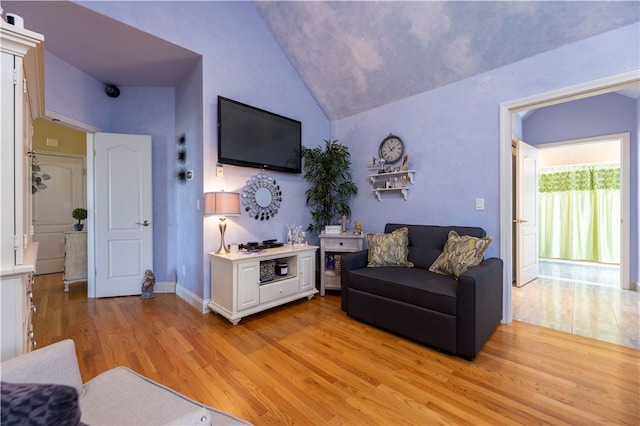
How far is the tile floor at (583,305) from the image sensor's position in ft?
7.87

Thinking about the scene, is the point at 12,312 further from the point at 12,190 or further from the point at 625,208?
the point at 625,208

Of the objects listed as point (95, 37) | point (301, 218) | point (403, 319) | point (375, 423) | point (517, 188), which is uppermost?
point (95, 37)

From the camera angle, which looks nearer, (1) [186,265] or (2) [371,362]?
(2) [371,362]

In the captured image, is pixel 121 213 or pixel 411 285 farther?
pixel 121 213

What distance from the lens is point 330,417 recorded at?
1.43 m

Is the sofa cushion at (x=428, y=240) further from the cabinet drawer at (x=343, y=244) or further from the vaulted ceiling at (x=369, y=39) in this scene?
the vaulted ceiling at (x=369, y=39)

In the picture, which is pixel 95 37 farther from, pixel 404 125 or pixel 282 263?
pixel 404 125

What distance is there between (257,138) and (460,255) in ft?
8.08

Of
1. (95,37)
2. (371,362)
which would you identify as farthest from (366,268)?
(95,37)

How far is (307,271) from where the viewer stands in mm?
3209

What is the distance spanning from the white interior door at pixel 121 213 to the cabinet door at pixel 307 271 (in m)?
2.00

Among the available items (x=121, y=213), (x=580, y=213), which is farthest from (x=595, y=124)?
(x=121, y=213)

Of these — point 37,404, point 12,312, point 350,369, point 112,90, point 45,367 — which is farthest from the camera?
point 112,90

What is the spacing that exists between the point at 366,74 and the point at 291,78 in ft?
3.46
